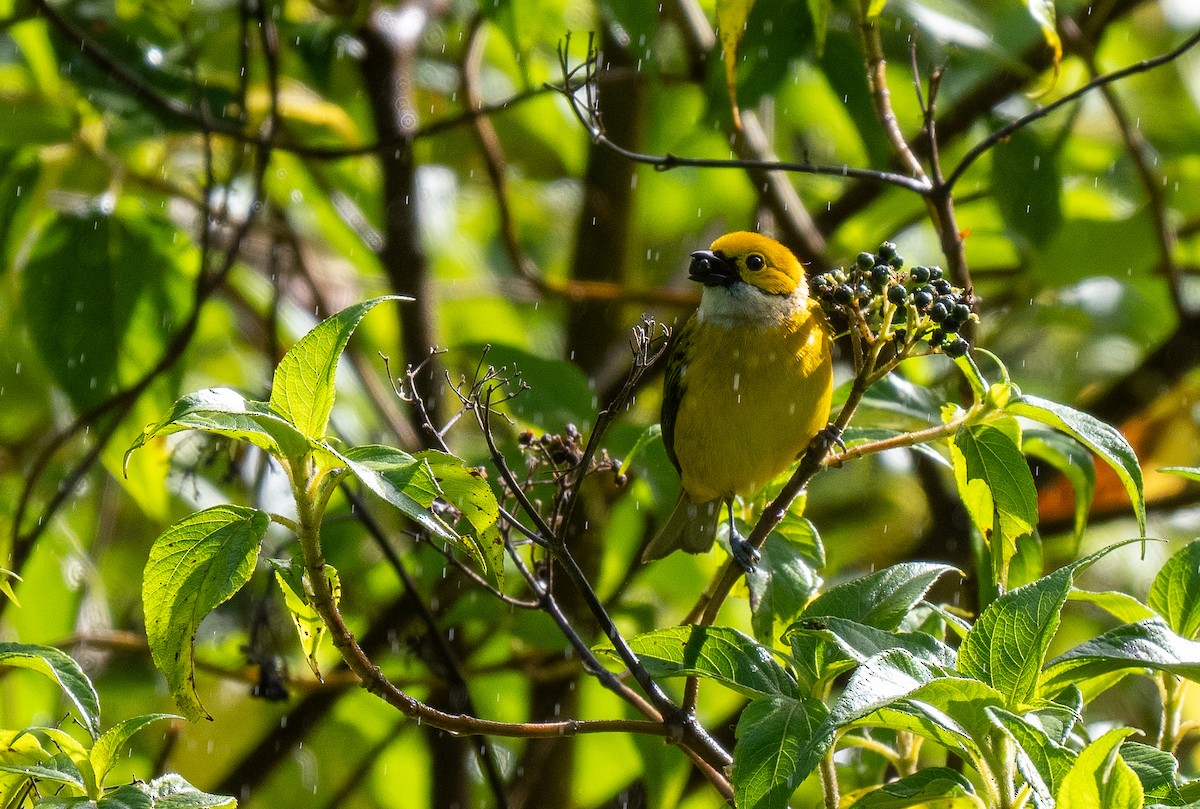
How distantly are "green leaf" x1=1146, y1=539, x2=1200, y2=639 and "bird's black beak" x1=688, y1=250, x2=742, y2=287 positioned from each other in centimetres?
209

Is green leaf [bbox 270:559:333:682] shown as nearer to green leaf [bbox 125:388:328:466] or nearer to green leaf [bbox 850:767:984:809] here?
green leaf [bbox 125:388:328:466]

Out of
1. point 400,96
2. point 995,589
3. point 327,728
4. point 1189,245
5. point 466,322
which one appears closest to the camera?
point 995,589

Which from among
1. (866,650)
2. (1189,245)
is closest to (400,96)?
(1189,245)

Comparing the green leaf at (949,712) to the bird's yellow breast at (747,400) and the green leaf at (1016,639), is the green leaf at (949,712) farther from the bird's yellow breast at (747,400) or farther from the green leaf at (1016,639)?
the bird's yellow breast at (747,400)

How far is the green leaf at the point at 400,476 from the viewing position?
5.11ft

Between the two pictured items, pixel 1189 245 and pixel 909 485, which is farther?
pixel 909 485

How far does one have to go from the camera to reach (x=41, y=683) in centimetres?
388

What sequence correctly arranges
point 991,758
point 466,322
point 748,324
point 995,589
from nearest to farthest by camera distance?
point 991,758 < point 995,589 < point 748,324 < point 466,322

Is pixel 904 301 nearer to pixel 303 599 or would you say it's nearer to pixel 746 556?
pixel 746 556

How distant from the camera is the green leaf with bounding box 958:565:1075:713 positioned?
161 centimetres

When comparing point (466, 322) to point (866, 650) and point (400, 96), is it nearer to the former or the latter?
point (400, 96)

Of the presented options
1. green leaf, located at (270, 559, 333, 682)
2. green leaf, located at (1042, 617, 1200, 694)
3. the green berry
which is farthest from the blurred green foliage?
green leaf, located at (270, 559, 333, 682)

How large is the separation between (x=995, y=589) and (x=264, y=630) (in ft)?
7.96

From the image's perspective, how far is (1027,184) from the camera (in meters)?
3.70
